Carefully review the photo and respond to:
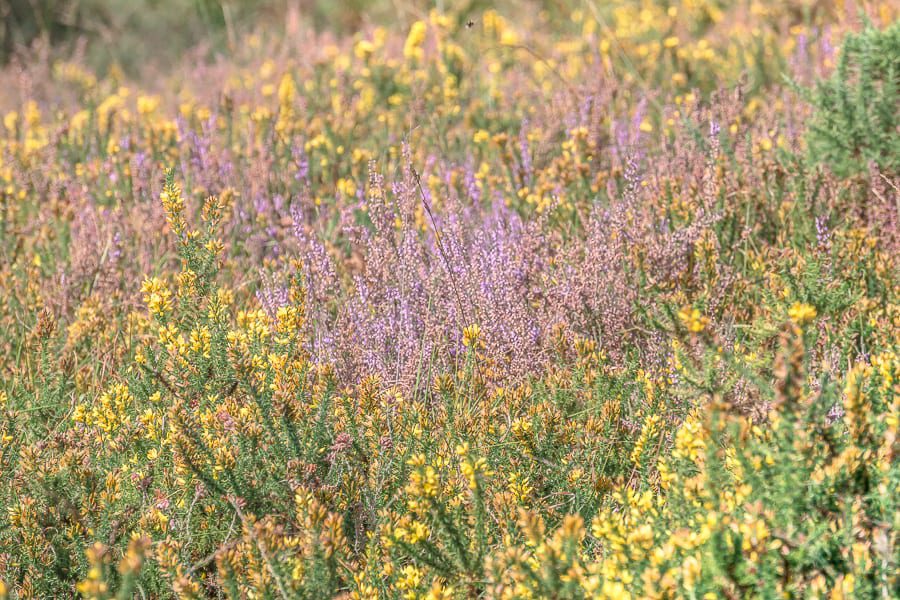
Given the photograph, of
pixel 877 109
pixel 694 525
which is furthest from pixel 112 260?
pixel 877 109

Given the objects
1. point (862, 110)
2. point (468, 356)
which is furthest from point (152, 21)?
point (468, 356)

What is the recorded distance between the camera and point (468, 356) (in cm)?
252

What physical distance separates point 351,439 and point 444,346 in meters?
0.58

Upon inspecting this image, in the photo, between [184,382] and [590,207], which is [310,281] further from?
[590,207]

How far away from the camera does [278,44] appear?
7.39 m

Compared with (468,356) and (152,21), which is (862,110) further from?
(152,21)

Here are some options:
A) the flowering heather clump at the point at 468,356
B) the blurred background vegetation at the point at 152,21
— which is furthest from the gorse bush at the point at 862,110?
the blurred background vegetation at the point at 152,21

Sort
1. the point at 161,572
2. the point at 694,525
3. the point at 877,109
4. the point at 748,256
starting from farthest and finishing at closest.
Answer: the point at 877,109
the point at 748,256
the point at 161,572
the point at 694,525

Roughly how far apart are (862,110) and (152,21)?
9426 mm

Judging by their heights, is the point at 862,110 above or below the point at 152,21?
below

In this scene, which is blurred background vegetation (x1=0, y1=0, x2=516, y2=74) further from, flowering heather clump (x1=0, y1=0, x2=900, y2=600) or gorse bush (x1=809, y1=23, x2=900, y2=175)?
gorse bush (x1=809, y1=23, x2=900, y2=175)

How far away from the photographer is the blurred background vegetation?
948 centimetres

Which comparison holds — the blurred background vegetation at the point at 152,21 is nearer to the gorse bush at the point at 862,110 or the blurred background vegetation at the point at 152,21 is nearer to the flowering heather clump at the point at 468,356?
the flowering heather clump at the point at 468,356

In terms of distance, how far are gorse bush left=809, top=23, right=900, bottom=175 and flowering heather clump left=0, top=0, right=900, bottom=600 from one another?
1cm
